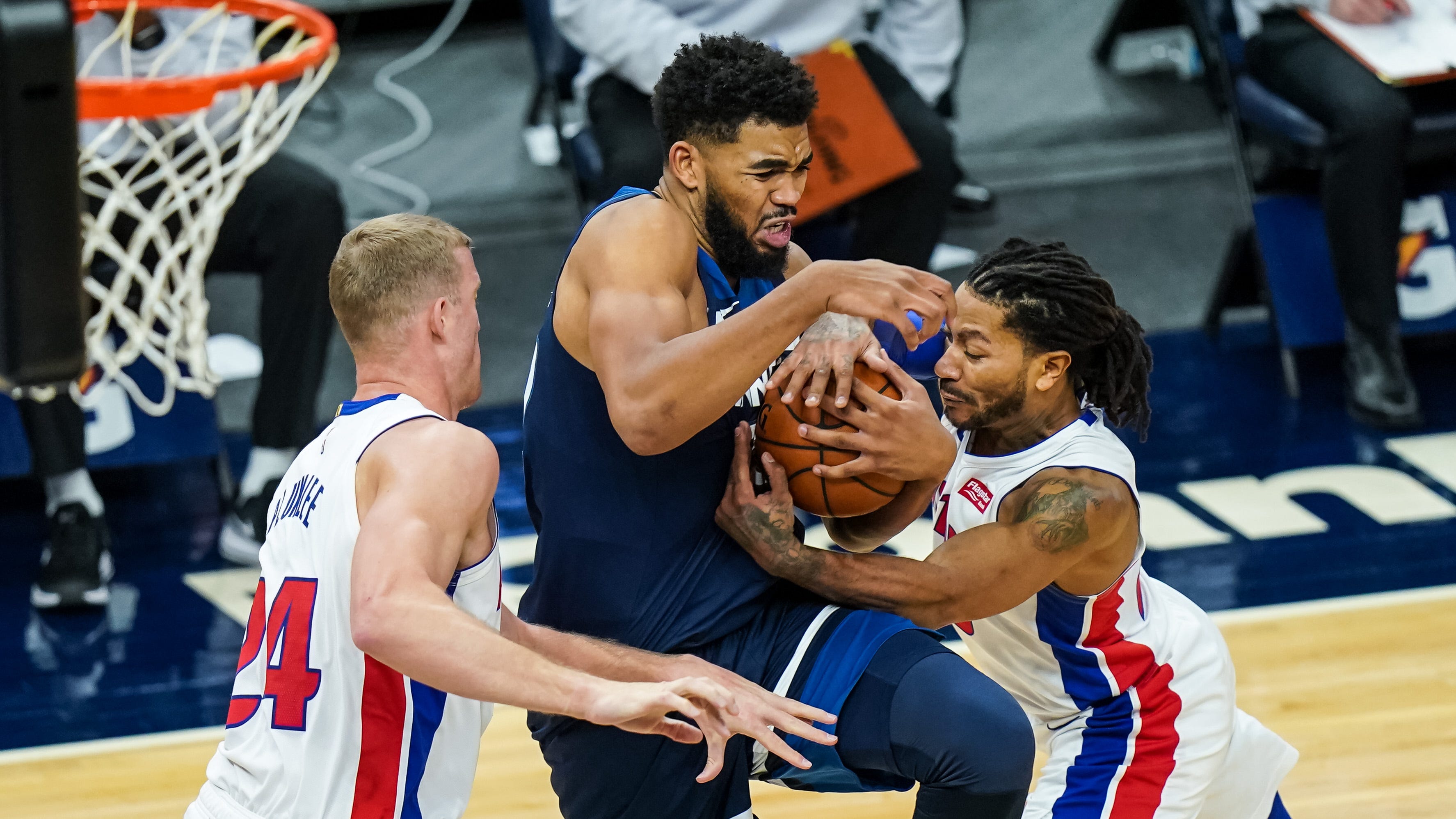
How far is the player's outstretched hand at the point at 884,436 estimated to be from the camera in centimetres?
275

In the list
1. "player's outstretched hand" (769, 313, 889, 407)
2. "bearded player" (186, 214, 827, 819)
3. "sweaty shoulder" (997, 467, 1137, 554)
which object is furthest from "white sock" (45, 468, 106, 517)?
"sweaty shoulder" (997, 467, 1137, 554)

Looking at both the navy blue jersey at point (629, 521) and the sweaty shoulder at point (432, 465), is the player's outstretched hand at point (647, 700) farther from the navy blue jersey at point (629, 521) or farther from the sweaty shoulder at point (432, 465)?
the navy blue jersey at point (629, 521)

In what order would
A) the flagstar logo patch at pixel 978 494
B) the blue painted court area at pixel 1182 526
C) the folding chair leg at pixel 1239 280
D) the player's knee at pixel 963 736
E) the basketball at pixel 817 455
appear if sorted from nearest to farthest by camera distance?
the player's knee at pixel 963 736
the basketball at pixel 817 455
the flagstar logo patch at pixel 978 494
the blue painted court area at pixel 1182 526
the folding chair leg at pixel 1239 280

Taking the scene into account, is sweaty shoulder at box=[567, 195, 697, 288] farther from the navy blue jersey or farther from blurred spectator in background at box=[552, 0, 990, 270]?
blurred spectator in background at box=[552, 0, 990, 270]

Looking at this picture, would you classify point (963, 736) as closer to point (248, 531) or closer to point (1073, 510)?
point (1073, 510)

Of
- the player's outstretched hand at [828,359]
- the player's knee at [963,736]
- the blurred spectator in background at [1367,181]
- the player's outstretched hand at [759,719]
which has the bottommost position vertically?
the blurred spectator in background at [1367,181]

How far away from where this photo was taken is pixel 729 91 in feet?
9.28

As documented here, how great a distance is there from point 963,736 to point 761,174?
1032 millimetres

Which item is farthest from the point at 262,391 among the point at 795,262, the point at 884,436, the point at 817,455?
the point at 884,436

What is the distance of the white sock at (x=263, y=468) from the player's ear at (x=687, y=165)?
2617 mm

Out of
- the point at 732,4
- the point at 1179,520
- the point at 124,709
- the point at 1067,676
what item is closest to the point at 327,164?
the point at 732,4

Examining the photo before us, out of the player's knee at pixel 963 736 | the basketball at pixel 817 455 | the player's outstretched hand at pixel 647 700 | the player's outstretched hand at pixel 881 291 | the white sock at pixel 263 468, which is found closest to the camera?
the player's outstretched hand at pixel 647 700

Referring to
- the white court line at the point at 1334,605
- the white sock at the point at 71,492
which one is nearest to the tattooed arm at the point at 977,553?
the white court line at the point at 1334,605

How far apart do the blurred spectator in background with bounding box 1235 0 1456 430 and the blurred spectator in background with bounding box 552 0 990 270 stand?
131cm
